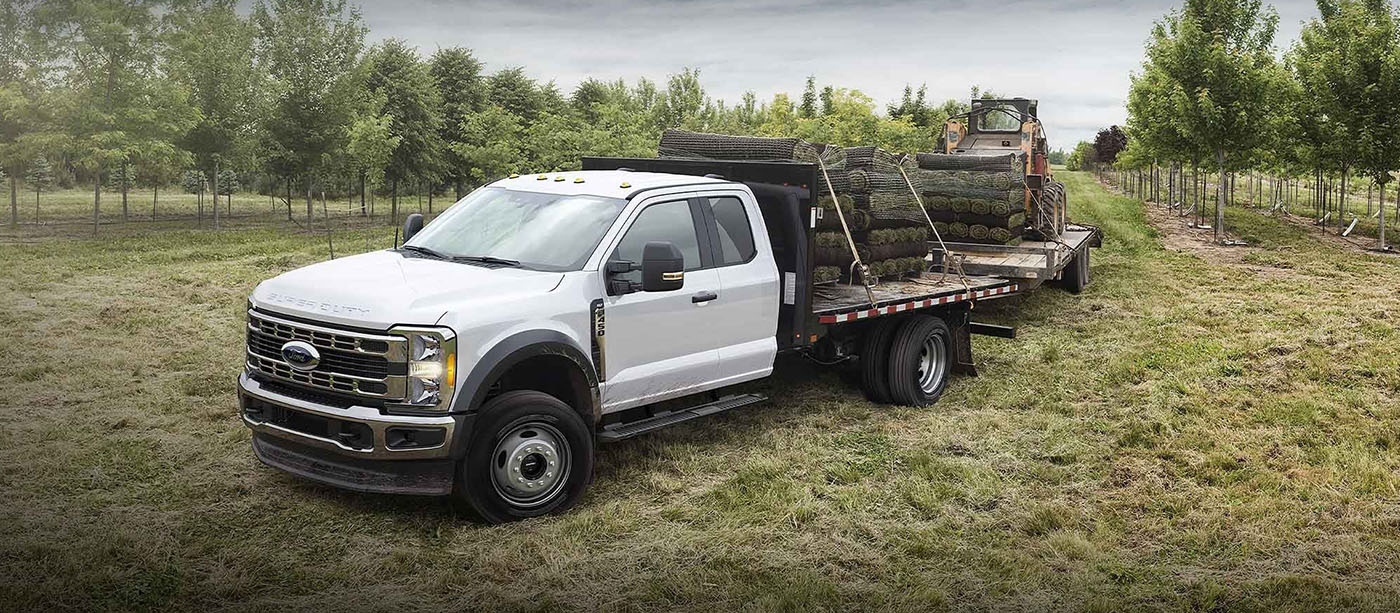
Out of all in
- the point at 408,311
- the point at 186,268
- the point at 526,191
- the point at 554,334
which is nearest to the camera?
the point at 408,311

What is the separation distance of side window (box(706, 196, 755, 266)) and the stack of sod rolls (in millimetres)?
5817

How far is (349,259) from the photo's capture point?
274 inches

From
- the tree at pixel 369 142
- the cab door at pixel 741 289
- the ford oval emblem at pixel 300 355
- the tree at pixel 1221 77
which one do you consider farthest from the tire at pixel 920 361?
the tree at pixel 369 142

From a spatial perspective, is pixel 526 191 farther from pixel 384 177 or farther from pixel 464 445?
pixel 384 177

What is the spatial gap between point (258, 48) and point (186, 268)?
1515cm

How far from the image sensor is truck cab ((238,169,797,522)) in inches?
229

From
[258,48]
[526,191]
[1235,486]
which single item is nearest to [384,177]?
[258,48]

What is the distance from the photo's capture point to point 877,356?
905 centimetres

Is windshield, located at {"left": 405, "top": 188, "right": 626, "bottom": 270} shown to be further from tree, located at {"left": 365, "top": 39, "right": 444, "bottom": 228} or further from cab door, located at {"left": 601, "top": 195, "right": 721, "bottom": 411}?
tree, located at {"left": 365, "top": 39, "right": 444, "bottom": 228}

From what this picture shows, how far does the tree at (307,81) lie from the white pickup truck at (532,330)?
2483 centimetres

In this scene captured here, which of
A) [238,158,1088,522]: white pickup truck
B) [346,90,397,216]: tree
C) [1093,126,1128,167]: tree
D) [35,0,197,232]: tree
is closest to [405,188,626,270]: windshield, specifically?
[238,158,1088,522]: white pickup truck

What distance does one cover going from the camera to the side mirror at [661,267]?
21.0ft

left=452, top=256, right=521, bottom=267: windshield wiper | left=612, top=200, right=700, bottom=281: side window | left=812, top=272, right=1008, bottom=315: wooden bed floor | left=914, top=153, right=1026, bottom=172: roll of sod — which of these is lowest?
left=812, top=272, right=1008, bottom=315: wooden bed floor

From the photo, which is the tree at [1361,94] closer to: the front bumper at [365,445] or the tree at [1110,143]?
the front bumper at [365,445]
